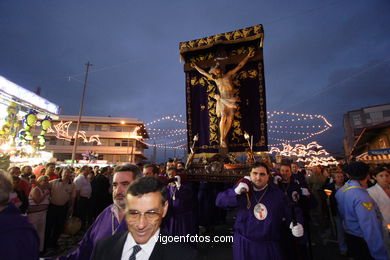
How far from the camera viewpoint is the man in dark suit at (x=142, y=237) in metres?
1.30

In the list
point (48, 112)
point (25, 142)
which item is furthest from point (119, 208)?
point (48, 112)

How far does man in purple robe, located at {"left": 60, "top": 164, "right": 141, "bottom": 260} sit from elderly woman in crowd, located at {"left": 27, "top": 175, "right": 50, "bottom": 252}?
3344mm

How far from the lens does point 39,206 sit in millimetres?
4242

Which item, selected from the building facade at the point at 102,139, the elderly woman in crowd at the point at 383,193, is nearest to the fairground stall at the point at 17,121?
the elderly woman in crowd at the point at 383,193

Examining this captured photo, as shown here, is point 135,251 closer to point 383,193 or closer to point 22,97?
point 383,193

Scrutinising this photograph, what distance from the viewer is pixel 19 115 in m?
11.8

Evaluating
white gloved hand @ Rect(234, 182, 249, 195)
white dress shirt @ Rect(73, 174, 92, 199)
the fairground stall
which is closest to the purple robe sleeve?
white gloved hand @ Rect(234, 182, 249, 195)

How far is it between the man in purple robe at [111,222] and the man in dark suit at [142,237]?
1.29 ft

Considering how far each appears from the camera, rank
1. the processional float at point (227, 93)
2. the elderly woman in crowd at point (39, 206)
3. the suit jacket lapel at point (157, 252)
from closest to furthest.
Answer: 1. the suit jacket lapel at point (157, 252)
2. the elderly woman in crowd at point (39, 206)
3. the processional float at point (227, 93)

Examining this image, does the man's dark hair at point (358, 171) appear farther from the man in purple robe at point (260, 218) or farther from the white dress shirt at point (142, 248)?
the white dress shirt at point (142, 248)

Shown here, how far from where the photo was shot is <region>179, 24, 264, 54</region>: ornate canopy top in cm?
797

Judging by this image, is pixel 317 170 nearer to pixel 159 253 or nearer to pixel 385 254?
pixel 385 254

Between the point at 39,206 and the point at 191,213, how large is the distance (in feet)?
11.3

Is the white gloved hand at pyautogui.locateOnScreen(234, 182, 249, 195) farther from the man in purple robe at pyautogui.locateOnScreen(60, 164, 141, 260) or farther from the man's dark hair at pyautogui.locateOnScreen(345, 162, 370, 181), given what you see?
the man's dark hair at pyautogui.locateOnScreen(345, 162, 370, 181)
